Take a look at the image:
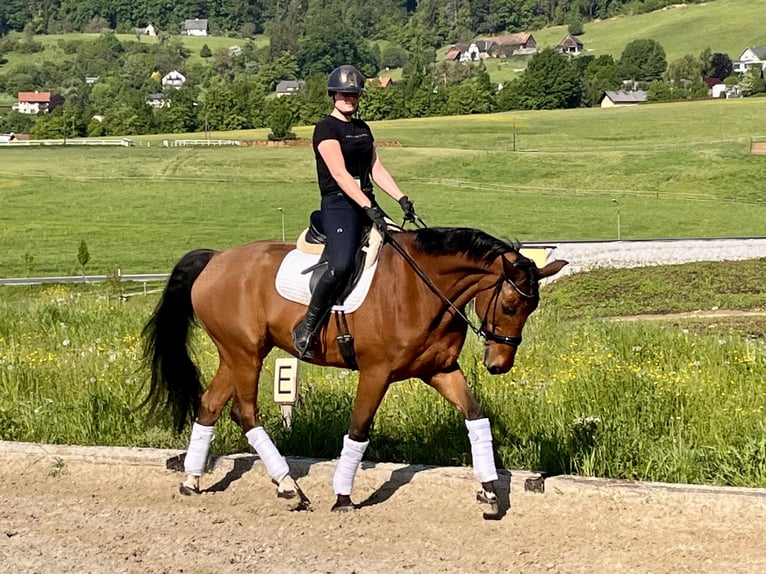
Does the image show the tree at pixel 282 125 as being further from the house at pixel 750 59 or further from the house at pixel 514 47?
the house at pixel 514 47

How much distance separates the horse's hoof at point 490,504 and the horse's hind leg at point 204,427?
2.04m

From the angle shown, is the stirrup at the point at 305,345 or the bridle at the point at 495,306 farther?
the stirrup at the point at 305,345

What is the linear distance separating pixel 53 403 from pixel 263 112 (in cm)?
10043

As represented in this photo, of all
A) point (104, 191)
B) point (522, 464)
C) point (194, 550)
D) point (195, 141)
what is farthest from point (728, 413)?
point (195, 141)

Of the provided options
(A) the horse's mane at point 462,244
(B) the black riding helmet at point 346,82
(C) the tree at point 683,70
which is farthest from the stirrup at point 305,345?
(C) the tree at point 683,70

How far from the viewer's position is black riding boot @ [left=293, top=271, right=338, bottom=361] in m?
6.62

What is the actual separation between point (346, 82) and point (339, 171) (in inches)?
23.7

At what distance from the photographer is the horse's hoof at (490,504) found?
6.45 metres

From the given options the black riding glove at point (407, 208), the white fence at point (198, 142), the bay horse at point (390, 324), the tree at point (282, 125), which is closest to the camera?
the bay horse at point (390, 324)

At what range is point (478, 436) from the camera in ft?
21.5

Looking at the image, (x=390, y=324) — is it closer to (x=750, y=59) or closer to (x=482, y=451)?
(x=482, y=451)

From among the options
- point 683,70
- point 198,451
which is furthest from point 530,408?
point 683,70

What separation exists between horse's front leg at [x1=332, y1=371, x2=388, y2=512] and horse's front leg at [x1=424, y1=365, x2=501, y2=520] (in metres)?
0.39

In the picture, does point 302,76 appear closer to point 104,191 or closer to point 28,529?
point 104,191
